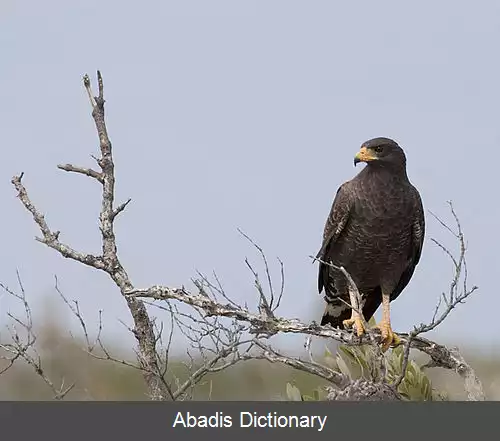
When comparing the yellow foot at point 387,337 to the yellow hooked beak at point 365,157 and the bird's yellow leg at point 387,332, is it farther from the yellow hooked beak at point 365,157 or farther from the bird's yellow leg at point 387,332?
the yellow hooked beak at point 365,157

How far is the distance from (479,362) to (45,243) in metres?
15.5

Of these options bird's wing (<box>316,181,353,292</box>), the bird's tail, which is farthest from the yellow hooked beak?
the bird's tail

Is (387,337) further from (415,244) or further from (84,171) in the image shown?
(84,171)

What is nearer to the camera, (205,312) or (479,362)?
(205,312)

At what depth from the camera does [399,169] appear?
720cm

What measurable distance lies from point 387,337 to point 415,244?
835 mm

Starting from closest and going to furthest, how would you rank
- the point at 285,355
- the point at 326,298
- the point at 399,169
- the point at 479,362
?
the point at 285,355, the point at 399,169, the point at 326,298, the point at 479,362

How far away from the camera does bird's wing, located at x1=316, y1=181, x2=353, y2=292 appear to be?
23.8ft

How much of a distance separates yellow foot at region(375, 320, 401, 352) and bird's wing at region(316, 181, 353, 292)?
2.43 ft

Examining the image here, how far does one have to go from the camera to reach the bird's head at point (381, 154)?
7.14 metres

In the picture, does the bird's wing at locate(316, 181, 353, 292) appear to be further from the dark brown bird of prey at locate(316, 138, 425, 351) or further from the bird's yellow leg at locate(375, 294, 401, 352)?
the bird's yellow leg at locate(375, 294, 401, 352)
